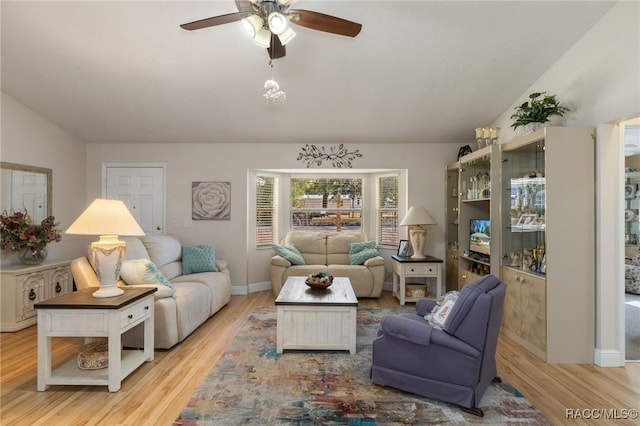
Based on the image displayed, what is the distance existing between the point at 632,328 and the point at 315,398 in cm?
381

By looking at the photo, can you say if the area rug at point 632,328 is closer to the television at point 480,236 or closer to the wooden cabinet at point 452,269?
the television at point 480,236

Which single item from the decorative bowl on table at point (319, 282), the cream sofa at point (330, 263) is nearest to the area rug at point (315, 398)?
the decorative bowl on table at point (319, 282)

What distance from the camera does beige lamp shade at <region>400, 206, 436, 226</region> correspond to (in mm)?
5191

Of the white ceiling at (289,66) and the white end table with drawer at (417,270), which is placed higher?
the white ceiling at (289,66)

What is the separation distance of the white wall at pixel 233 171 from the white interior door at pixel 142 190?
0.43ft

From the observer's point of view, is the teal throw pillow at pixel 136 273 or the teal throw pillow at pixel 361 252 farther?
the teal throw pillow at pixel 361 252

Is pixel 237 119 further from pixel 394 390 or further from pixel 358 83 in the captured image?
pixel 394 390

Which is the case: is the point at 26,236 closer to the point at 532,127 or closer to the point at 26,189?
the point at 26,189

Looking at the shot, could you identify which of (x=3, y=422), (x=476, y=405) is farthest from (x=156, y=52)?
(x=476, y=405)

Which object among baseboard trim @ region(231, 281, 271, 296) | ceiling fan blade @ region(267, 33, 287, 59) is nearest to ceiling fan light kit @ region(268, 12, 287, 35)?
ceiling fan blade @ region(267, 33, 287, 59)

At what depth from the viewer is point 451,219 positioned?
550 cm

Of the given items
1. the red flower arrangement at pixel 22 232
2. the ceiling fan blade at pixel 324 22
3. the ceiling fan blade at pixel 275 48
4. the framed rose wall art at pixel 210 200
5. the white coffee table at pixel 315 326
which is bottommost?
the white coffee table at pixel 315 326

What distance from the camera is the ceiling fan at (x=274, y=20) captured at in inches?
85.3

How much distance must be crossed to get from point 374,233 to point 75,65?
15.6 ft
